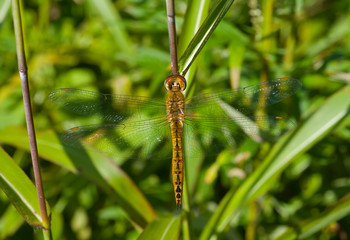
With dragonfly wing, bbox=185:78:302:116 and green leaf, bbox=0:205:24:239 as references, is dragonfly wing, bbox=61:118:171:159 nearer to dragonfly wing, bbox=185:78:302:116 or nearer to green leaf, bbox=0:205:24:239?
dragonfly wing, bbox=185:78:302:116

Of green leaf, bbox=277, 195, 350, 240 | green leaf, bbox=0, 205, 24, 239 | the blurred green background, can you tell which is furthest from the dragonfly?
green leaf, bbox=0, 205, 24, 239

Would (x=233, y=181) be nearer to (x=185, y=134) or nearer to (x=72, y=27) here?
(x=185, y=134)

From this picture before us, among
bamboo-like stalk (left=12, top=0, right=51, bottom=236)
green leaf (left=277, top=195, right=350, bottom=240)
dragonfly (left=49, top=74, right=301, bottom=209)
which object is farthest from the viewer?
dragonfly (left=49, top=74, right=301, bottom=209)

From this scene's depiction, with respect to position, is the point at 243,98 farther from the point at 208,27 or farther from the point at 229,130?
the point at 208,27

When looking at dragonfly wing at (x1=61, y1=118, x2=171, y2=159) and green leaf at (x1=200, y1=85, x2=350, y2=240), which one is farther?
dragonfly wing at (x1=61, y1=118, x2=171, y2=159)

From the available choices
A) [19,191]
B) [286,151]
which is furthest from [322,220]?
[19,191]

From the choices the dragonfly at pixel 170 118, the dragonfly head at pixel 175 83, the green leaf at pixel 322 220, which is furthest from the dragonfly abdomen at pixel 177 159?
the green leaf at pixel 322 220
